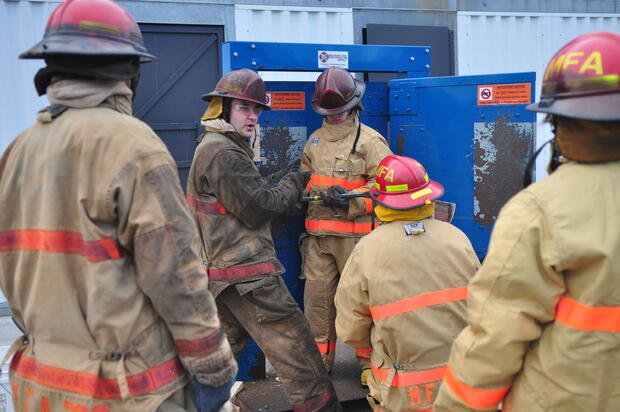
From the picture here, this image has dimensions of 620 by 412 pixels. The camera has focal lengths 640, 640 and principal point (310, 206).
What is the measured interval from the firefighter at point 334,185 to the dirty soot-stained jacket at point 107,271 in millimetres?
2334

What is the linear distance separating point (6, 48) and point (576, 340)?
5586 millimetres

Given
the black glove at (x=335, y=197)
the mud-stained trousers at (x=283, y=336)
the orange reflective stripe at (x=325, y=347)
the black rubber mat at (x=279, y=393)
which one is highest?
the black glove at (x=335, y=197)

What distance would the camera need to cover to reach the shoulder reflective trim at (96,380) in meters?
1.95

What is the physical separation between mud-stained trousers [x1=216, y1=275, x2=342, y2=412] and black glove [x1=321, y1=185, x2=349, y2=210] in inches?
32.0

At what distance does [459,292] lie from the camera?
272 centimetres

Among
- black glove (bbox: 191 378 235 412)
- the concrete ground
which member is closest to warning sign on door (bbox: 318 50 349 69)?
the concrete ground

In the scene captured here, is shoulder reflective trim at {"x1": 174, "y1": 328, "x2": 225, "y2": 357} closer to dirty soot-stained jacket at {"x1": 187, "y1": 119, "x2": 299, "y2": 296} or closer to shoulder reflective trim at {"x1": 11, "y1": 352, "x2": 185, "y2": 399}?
shoulder reflective trim at {"x1": 11, "y1": 352, "x2": 185, "y2": 399}

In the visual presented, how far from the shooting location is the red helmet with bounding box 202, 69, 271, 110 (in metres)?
3.66

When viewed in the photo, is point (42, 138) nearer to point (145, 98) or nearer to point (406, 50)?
point (406, 50)

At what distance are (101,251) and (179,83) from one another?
15.6 ft

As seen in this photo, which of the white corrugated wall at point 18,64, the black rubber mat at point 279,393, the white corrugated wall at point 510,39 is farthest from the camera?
the white corrugated wall at point 510,39

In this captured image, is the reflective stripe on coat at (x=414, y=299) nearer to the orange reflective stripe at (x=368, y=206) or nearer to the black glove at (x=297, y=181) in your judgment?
the black glove at (x=297, y=181)

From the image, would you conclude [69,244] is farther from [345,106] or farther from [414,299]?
[345,106]

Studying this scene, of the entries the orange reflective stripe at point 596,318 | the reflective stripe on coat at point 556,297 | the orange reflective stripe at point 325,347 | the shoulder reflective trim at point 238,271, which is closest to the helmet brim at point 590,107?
the reflective stripe on coat at point 556,297
